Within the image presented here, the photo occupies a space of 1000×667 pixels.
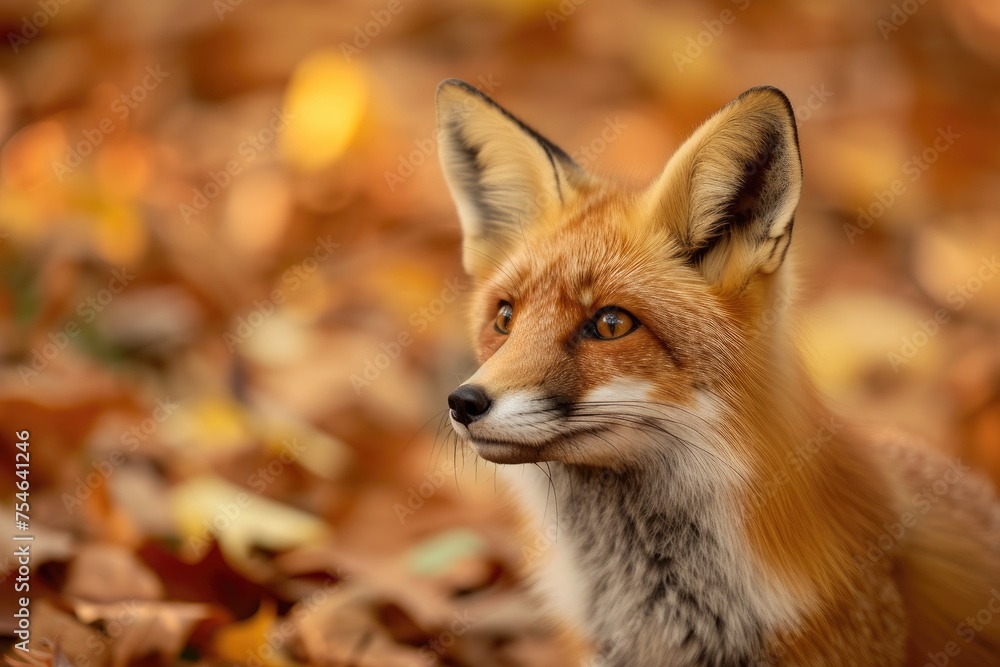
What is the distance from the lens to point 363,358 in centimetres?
353

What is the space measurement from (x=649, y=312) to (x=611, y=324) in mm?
74

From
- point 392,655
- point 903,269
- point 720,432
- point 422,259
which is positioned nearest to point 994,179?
point 903,269

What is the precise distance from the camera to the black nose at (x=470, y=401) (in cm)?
165

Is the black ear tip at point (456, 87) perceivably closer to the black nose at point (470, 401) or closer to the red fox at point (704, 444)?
the red fox at point (704, 444)

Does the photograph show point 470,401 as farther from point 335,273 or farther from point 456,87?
point 335,273

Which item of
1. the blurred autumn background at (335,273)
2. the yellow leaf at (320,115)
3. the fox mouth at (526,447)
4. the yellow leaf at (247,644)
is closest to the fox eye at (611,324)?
the fox mouth at (526,447)

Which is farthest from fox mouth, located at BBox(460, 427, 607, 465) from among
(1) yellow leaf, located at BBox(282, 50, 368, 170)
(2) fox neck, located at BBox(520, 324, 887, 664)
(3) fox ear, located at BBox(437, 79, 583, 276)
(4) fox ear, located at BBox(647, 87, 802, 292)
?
(1) yellow leaf, located at BBox(282, 50, 368, 170)

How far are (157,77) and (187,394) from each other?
6.69 feet

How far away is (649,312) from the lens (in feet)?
5.89

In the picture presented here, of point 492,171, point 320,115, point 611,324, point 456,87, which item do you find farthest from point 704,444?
point 320,115

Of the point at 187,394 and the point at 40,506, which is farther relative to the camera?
the point at 187,394

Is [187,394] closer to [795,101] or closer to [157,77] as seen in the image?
[157,77]

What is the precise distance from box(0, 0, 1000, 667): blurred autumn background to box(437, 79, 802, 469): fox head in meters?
0.38

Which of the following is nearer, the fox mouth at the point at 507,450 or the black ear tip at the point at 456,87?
the fox mouth at the point at 507,450
